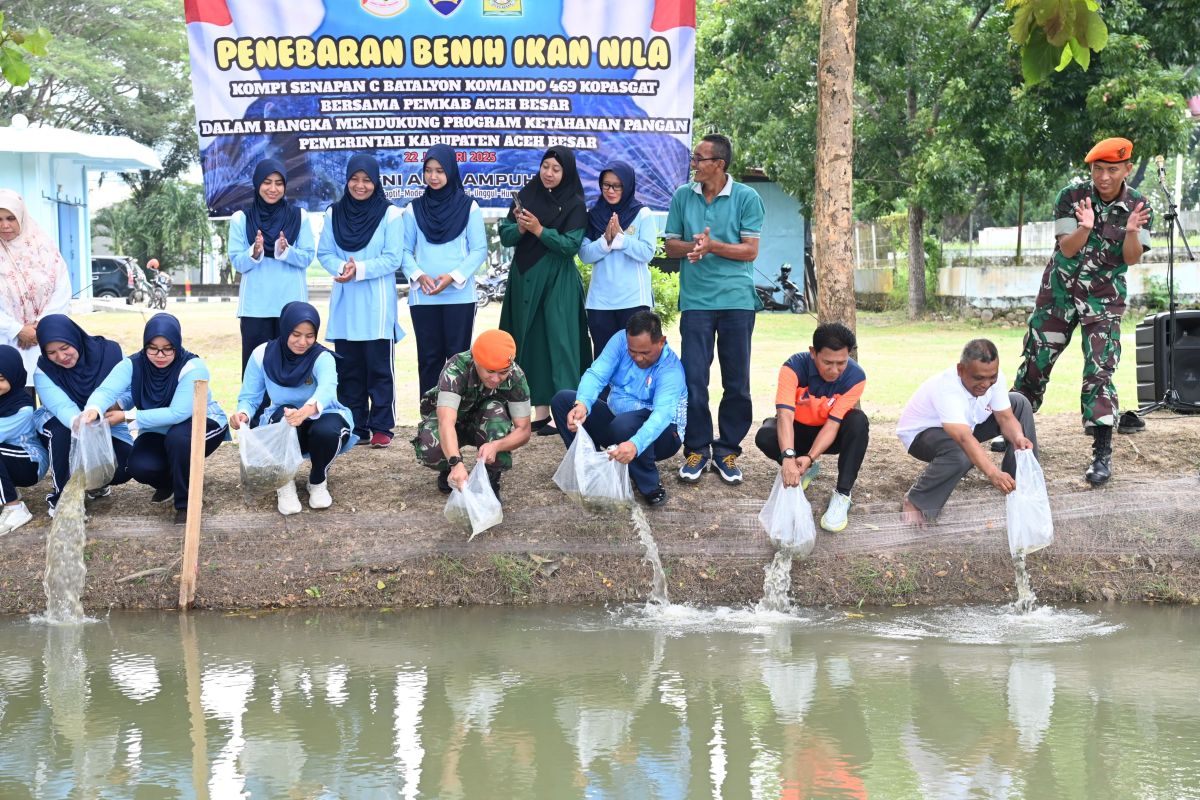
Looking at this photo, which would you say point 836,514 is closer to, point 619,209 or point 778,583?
point 778,583

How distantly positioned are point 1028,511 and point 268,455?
3.45 metres

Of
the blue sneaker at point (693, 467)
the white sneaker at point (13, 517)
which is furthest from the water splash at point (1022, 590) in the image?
the white sneaker at point (13, 517)

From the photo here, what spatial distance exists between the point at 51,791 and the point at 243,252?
3.62m

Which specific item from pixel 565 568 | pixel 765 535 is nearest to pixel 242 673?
pixel 565 568

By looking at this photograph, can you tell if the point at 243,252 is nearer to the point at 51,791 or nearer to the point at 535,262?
the point at 535,262

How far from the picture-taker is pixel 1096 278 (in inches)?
255

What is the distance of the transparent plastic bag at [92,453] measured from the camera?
225 inches

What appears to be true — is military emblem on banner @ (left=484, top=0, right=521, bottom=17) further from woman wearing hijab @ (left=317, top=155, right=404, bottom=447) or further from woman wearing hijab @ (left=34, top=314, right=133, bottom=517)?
woman wearing hijab @ (left=34, top=314, right=133, bottom=517)

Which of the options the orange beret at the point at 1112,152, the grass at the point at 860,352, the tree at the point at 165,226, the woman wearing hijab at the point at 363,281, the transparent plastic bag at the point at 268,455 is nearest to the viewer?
the transparent plastic bag at the point at 268,455

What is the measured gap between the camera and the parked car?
30.2 metres

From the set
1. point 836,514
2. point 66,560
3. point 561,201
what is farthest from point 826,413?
point 66,560

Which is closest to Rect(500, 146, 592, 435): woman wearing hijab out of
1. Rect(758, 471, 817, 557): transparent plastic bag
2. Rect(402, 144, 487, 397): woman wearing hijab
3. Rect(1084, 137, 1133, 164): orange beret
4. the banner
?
Rect(402, 144, 487, 397): woman wearing hijab

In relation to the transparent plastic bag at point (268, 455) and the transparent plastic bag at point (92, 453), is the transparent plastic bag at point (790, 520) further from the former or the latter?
the transparent plastic bag at point (92, 453)

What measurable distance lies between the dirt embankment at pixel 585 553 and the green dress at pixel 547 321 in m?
0.80
